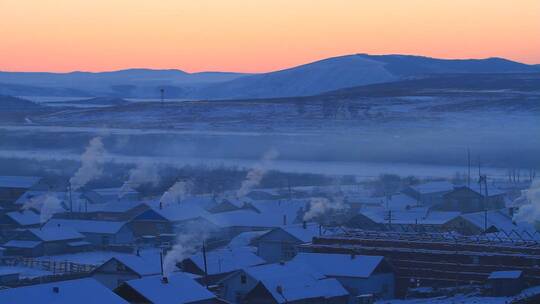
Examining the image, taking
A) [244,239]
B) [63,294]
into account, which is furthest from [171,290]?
[244,239]

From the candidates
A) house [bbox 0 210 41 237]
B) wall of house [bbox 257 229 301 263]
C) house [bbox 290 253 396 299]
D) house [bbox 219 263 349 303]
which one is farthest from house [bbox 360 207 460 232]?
house [bbox 0 210 41 237]

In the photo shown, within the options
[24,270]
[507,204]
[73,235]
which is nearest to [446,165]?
[507,204]

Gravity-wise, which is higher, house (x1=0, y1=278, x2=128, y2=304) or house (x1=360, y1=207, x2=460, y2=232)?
house (x1=0, y1=278, x2=128, y2=304)

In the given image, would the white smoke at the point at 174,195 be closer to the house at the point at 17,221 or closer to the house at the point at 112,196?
the house at the point at 112,196

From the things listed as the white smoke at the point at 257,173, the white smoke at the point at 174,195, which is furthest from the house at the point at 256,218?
the white smoke at the point at 257,173

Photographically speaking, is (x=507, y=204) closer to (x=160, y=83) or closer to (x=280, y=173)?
(x=280, y=173)

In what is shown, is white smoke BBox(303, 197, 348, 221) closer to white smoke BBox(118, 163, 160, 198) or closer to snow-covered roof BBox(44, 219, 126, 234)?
snow-covered roof BBox(44, 219, 126, 234)
